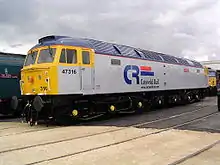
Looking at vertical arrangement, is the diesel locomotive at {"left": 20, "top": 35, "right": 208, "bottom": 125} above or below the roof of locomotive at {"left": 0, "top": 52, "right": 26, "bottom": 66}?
below

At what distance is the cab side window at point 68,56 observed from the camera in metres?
12.9

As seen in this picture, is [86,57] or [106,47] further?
[106,47]

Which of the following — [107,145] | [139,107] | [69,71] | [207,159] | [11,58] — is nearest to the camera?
[207,159]

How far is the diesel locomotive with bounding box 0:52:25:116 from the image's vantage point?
16.8 meters

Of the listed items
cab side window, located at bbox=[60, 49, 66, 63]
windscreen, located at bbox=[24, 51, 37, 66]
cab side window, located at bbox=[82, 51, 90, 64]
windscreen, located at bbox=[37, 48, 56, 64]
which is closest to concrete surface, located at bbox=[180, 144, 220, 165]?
cab side window, located at bbox=[60, 49, 66, 63]

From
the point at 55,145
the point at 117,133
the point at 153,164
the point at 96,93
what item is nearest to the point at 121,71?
the point at 96,93

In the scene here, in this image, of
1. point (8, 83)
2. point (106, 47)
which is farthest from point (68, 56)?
point (8, 83)

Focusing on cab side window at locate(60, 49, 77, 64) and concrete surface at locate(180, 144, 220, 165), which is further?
cab side window at locate(60, 49, 77, 64)

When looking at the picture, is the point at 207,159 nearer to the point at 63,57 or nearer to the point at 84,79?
the point at 84,79

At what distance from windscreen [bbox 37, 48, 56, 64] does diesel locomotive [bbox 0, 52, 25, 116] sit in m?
3.86

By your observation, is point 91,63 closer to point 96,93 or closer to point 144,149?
point 96,93

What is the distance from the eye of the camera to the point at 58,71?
12547 millimetres

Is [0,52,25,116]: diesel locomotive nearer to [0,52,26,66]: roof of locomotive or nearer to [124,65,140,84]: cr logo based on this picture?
[0,52,26,66]: roof of locomotive

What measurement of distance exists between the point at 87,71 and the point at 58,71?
1497 mm
